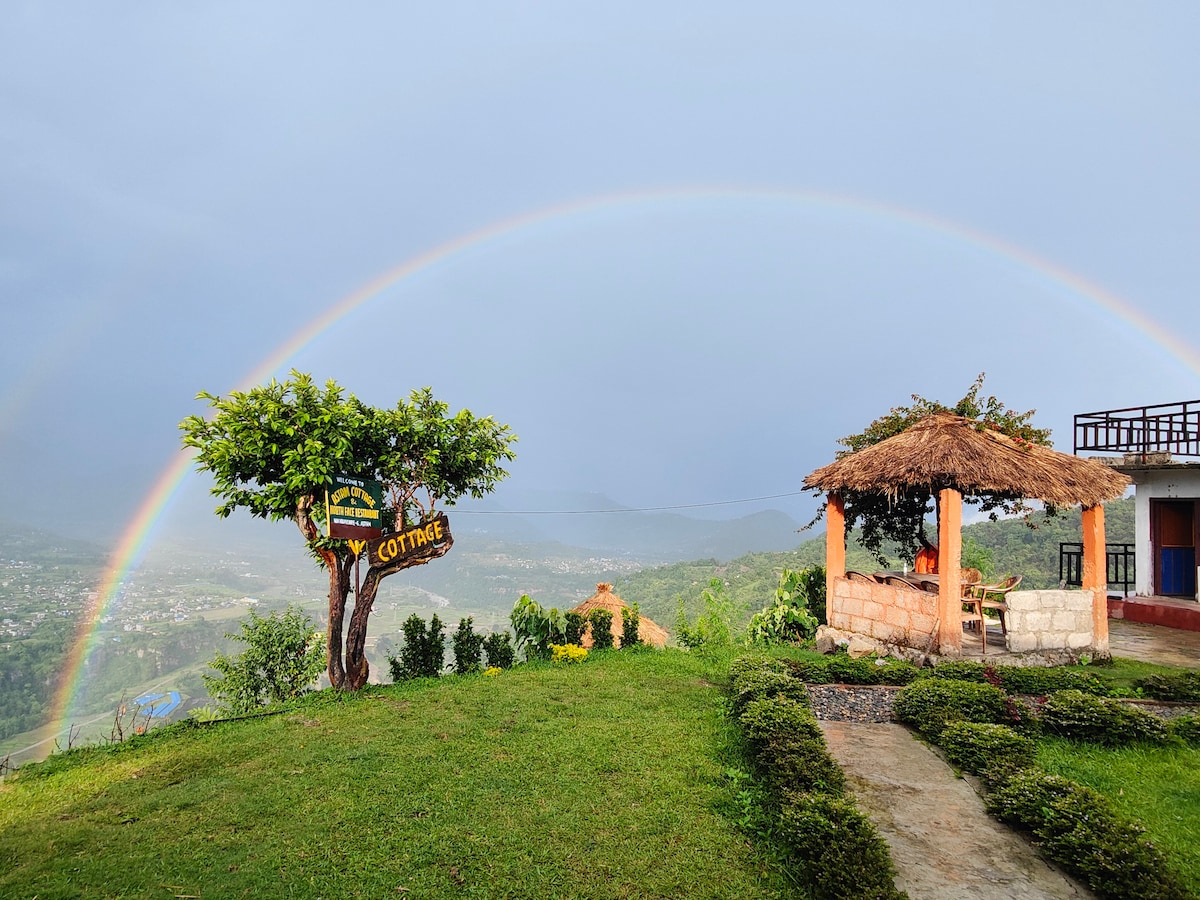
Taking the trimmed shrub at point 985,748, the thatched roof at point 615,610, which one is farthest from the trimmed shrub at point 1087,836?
the thatched roof at point 615,610

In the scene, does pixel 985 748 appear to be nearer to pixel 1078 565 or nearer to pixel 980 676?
pixel 980 676

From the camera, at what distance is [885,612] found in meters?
10.8

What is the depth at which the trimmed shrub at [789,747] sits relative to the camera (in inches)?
195

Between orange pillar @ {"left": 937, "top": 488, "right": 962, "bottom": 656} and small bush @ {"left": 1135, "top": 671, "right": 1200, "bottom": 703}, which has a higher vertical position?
orange pillar @ {"left": 937, "top": 488, "right": 962, "bottom": 656}

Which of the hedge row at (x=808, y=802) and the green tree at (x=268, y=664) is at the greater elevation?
the hedge row at (x=808, y=802)

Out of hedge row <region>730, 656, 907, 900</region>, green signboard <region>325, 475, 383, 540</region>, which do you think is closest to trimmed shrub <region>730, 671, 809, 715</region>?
hedge row <region>730, 656, 907, 900</region>

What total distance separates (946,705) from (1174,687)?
11.0 feet

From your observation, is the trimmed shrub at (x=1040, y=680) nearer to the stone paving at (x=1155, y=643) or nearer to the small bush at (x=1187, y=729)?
the small bush at (x=1187, y=729)

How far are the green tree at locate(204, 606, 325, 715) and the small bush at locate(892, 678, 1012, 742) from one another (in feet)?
35.2

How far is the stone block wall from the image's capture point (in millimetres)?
10133

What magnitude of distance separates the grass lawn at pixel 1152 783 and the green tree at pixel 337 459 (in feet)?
27.2

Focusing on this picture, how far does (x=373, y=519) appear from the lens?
378 inches

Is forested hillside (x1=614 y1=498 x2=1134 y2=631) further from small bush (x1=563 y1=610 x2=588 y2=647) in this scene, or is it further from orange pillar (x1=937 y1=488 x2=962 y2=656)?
orange pillar (x1=937 y1=488 x2=962 y2=656)

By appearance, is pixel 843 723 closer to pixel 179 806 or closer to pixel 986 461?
pixel 986 461
